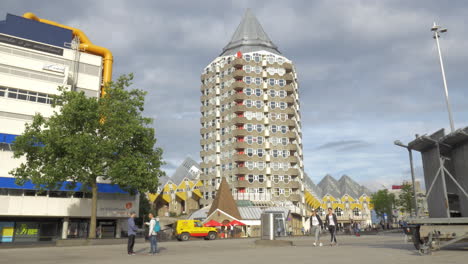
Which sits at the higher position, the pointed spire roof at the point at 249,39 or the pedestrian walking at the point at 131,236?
the pointed spire roof at the point at 249,39

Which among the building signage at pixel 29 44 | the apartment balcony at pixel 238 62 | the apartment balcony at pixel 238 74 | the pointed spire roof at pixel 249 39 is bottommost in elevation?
the building signage at pixel 29 44

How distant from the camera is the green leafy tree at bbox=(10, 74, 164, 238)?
29.7 metres

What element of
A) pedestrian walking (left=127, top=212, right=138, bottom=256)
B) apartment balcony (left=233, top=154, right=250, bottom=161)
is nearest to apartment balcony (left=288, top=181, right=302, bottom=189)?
apartment balcony (left=233, top=154, right=250, bottom=161)

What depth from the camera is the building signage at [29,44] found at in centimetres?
4606

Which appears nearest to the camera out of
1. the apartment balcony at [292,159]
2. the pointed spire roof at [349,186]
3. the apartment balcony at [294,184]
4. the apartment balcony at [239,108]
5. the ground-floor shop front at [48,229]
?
the ground-floor shop front at [48,229]

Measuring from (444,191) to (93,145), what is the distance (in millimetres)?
24484

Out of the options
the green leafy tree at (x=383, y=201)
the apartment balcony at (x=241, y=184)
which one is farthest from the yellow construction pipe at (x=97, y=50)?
the green leafy tree at (x=383, y=201)

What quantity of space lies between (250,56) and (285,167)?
2400 centimetres

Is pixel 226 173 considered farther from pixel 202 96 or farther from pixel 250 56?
pixel 250 56

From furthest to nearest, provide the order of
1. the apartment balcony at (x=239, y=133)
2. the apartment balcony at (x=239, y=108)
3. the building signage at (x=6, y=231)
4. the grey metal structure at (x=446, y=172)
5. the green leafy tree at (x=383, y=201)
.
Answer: the green leafy tree at (x=383, y=201), the apartment balcony at (x=239, y=108), the apartment balcony at (x=239, y=133), the building signage at (x=6, y=231), the grey metal structure at (x=446, y=172)

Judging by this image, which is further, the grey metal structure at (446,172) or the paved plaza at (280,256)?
the grey metal structure at (446,172)

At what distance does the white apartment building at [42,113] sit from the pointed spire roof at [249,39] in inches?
1605

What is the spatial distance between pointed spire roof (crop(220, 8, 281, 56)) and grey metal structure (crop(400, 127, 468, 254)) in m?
72.6

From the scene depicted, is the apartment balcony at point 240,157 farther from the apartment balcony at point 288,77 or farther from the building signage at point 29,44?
the building signage at point 29,44
